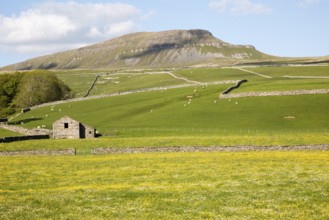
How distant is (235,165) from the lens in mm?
50438

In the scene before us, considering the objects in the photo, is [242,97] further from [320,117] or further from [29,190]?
[29,190]

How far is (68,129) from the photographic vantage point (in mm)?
98062

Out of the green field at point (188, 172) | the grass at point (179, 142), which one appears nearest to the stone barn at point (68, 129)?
the green field at point (188, 172)

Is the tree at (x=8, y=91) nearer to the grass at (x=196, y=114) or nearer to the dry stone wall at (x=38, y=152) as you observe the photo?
the grass at (x=196, y=114)

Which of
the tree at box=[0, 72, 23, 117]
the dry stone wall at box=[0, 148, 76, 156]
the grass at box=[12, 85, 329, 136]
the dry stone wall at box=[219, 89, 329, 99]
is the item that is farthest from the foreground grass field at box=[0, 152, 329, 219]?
the tree at box=[0, 72, 23, 117]

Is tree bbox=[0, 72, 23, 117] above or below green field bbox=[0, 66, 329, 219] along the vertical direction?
above

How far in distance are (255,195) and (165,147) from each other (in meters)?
42.6

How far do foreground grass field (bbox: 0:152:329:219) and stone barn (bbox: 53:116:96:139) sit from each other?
1636 inches

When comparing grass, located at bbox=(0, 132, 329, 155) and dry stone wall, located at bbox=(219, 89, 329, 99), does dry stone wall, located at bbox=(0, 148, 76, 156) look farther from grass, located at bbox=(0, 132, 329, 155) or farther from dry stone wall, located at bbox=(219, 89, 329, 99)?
dry stone wall, located at bbox=(219, 89, 329, 99)

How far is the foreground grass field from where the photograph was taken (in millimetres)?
27344

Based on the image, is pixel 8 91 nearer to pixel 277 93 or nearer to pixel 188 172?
pixel 277 93

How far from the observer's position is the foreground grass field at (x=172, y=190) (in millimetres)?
27344

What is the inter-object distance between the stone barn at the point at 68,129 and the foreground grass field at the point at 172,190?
41.6 meters

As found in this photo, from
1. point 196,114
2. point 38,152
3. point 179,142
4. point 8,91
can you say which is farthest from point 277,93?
point 8,91
